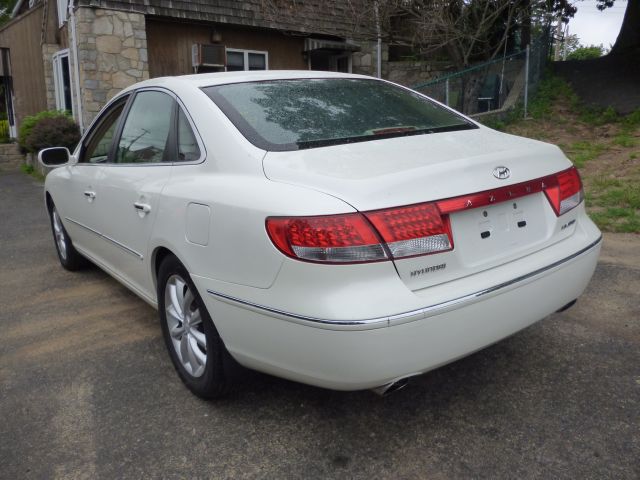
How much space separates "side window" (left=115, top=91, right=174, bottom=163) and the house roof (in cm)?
851

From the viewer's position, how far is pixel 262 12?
43.1ft

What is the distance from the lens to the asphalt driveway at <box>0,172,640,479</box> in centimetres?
239

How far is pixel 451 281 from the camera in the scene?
2295mm

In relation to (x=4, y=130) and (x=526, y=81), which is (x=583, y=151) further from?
(x=4, y=130)

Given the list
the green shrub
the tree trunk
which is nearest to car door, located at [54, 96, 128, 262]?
the tree trunk

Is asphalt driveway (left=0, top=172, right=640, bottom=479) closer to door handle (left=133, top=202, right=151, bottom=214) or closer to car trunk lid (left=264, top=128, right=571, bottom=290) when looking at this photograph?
car trunk lid (left=264, top=128, right=571, bottom=290)

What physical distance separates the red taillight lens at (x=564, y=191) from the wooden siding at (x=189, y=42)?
37.0ft

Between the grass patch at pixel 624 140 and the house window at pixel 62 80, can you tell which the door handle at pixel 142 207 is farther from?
the house window at pixel 62 80

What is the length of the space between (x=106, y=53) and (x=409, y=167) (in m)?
10.9

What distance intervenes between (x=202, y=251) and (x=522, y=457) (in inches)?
61.0

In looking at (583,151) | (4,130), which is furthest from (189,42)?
(4,130)

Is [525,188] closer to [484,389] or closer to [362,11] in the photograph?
[484,389]

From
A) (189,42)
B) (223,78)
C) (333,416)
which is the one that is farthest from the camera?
(189,42)

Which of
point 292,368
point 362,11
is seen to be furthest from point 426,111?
point 362,11
